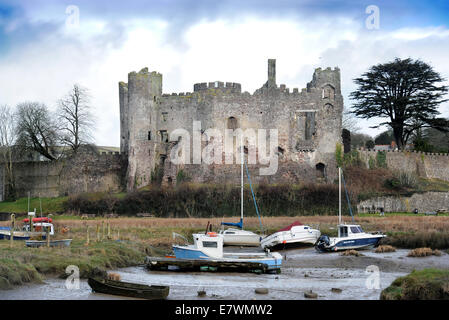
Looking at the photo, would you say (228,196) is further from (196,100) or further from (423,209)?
(423,209)

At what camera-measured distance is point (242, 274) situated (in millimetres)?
25859

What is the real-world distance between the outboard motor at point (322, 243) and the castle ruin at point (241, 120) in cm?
1920

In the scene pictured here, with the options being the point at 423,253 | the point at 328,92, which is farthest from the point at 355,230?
the point at 328,92

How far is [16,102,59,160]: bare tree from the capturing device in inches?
2309

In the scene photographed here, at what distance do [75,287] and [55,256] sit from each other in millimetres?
3700

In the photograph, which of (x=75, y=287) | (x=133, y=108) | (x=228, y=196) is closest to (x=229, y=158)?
(x=228, y=196)

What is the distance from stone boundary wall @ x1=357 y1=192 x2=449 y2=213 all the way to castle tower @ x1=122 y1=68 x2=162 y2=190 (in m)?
16.9

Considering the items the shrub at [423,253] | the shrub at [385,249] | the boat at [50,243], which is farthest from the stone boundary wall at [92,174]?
the shrub at [423,253]

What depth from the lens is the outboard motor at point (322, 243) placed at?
107ft

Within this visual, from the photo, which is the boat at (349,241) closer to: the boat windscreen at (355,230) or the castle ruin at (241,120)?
the boat windscreen at (355,230)

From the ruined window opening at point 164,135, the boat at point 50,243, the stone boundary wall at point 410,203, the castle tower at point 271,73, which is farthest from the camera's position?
the ruined window opening at point 164,135

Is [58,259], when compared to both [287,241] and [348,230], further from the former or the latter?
→ [348,230]

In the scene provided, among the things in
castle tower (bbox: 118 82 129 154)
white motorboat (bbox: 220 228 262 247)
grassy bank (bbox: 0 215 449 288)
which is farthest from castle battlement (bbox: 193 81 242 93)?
white motorboat (bbox: 220 228 262 247)

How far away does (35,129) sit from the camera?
2330 inches
